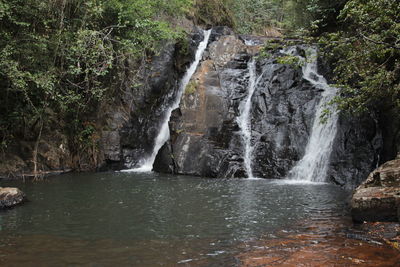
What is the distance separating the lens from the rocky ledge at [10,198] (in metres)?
8.62

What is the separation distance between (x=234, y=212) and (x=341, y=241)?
2.78 metres

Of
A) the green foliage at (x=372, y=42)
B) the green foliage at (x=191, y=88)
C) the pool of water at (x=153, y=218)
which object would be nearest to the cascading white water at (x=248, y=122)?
the pool of water at (x=153, y=218)

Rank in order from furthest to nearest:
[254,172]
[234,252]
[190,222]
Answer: [254,172]
[190,222]
[234,252]

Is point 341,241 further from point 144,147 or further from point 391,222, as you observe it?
point 144,147

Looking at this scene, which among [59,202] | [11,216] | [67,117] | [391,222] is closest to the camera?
[391,222]

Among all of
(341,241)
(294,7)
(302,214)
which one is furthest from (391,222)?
(294,7)

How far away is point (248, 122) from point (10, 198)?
923cm

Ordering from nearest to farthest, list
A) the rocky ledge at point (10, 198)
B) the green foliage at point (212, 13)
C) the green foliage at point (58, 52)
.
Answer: the rocky ledge at point (10, 198)
the green foliage at point (58, 52)
the green foliage at point (212, 13)

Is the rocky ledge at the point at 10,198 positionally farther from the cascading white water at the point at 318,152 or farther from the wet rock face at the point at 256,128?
the cascading white water at the point at 318,152

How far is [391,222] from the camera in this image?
6215 mm

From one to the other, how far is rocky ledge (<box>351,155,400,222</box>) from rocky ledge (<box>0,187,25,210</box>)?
7.94 meters

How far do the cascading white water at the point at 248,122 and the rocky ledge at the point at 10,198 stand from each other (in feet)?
25.6

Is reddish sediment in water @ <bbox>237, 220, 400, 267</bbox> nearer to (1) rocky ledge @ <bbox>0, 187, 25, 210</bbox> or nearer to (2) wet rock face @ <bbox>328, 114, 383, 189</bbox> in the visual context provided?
(2) wet rock face @ <bbox>328, 114, 383, 189</bbox>

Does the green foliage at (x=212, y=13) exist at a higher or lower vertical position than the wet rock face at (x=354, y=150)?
higher
